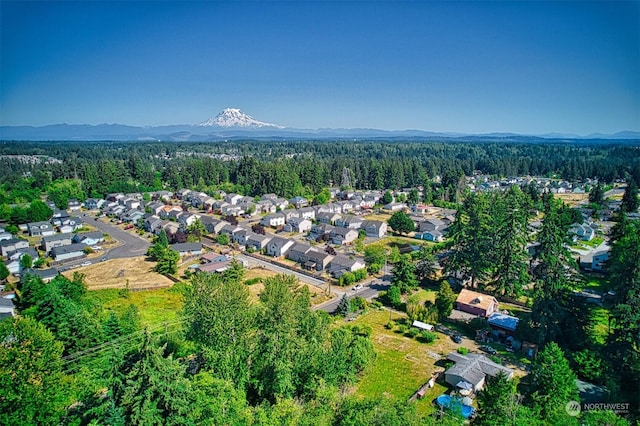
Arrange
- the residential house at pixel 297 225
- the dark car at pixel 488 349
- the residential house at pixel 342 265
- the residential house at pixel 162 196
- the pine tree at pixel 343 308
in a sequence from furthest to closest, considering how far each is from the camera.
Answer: the residential house at pixel 162 196 → the residential house at pixel 297 225 → the residential house at pixel 342 265 → the pine tree at pixel 343 308 → the dark car at pixel 488 349

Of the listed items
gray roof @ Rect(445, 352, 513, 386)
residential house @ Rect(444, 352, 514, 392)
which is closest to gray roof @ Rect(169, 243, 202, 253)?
gray roof @ Rect(445, 352, 513, 386)

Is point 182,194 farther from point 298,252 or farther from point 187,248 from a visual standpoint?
point 298,252

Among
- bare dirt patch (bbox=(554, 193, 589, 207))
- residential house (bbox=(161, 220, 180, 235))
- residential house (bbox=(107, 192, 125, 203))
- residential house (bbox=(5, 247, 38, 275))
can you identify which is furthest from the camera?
bare dirt patch (bbox=(554, 193, 589, 207))

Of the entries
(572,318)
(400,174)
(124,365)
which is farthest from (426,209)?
(124,365)

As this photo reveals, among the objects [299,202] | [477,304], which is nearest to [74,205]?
[299,202]

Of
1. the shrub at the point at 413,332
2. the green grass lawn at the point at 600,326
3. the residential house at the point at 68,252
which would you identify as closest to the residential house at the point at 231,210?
the residential house at the point at 68,252

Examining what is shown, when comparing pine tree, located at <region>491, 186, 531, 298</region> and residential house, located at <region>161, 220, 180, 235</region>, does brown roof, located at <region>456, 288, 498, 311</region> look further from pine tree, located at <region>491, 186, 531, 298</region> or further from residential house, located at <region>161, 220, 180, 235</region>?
residential house, located at <region>161, 220, 180, 235</region>

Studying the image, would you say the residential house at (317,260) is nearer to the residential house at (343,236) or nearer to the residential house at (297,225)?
the residential house at (343,236)
